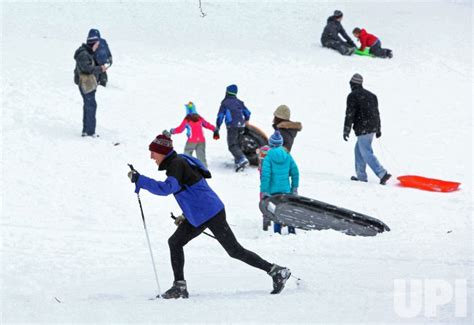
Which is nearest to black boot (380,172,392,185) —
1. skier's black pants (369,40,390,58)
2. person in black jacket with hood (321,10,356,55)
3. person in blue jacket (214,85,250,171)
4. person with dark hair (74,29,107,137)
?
person in blue jacket (214,85,250,171)

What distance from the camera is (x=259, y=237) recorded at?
9.69 m

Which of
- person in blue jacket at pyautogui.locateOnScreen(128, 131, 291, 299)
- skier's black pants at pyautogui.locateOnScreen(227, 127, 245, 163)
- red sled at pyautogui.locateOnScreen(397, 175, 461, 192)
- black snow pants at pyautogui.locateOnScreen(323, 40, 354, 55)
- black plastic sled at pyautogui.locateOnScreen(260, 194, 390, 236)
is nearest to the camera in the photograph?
person in blue jacket at pyautogui.locateOnScreen(128, 131, 291, 299)

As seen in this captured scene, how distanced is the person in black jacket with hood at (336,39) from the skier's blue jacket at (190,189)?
1506 cm

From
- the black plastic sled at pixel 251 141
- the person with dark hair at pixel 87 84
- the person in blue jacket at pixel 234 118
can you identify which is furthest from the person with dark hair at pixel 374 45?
the person with dark hair at pixel 87 84

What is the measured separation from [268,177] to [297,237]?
2.76 ft

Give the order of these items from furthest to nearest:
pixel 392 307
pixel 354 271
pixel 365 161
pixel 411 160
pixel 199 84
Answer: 1. pixel 199 84
2. pixel 411 160
3. pixel 365 161
4. pixel 354 271
5. pixel 392 307

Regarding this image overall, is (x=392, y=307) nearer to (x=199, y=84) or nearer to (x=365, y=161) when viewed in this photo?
(x=365, y=161)

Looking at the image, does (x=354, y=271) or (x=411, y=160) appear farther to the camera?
(x=411, y=160)

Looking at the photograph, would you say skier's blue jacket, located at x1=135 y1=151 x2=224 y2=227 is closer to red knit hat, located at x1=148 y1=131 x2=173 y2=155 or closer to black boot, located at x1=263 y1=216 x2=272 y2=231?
red knit hat, located at x1=148 y1=131 x2=173 y2=155

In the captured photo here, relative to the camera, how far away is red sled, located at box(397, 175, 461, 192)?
12.1 metres

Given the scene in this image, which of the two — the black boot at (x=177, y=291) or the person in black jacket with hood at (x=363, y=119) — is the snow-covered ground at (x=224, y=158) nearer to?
the black boot at (x=177, y=291)

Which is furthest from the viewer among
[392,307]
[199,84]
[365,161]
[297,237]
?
[199,84]

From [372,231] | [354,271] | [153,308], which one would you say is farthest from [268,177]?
[153,308]

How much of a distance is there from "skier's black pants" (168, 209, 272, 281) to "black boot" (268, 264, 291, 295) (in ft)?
0.18
